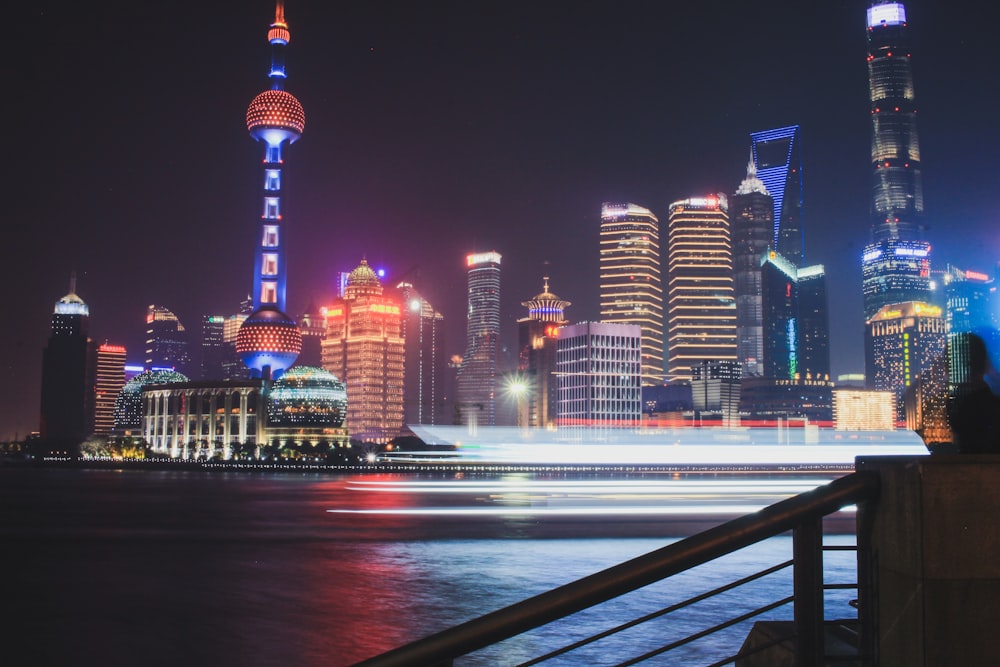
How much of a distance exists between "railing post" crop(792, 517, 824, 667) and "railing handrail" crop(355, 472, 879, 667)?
0.16m

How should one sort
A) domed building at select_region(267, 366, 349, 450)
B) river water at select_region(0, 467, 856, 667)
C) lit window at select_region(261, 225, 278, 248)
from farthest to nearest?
1. lit window at select_region(261, 225, 278, 248)
2. domed building at select_region(267, 366, 349, 450)
3. river water at select_region(0, 467, 856, 667)

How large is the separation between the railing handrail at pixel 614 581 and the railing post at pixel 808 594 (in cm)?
16

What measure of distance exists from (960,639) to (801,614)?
702 millimetres

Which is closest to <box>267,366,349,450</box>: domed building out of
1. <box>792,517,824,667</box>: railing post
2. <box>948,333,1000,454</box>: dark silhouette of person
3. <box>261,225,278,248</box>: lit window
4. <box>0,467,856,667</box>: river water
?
<box>261,225,278,248</box>: lit window

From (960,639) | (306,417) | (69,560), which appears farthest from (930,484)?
(306,417)

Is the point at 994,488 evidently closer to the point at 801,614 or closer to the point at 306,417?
the point at 801,614

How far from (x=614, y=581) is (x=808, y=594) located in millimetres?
1204

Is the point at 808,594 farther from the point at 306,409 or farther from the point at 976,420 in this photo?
the point at 306,409

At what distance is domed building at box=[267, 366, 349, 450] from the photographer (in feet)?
621

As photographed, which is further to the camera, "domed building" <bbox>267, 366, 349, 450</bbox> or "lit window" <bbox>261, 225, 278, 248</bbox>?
"lit window" <bbox>261, 225, 278, 248</bbox>

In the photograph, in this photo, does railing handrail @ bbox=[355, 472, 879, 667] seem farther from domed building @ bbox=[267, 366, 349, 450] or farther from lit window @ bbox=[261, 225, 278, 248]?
lit window @ bbox=[261, 225, 278, 248]

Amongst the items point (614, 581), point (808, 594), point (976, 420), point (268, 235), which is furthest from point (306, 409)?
point (614, 581)

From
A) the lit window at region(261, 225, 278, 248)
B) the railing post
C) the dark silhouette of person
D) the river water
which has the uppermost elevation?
the lit window at region(261, 225, 278, 248)

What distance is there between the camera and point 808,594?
446 centimetres
